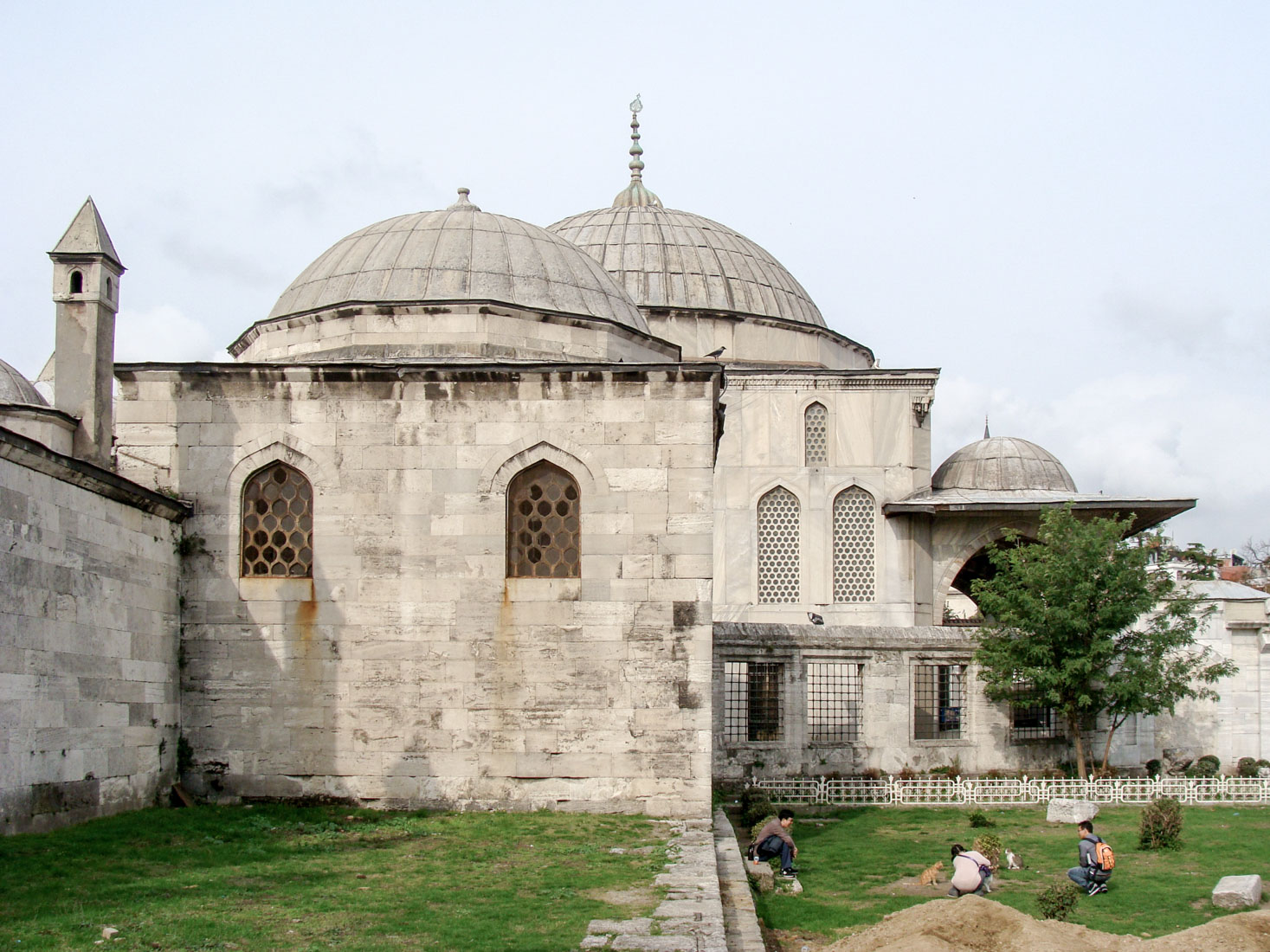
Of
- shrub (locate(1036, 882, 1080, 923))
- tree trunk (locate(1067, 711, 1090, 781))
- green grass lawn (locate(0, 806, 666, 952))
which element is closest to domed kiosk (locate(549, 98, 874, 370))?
tree trunk (locate(1067, 711, 1090, 781))

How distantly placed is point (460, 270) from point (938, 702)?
1028 cm

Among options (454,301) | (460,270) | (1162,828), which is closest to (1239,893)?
(1162,828)

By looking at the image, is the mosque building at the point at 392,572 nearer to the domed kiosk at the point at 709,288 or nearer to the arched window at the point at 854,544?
the arched window at the point at 854,544

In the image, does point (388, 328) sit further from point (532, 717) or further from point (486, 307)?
point (532, 717)

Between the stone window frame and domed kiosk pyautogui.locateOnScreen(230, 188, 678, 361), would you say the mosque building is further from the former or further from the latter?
the stone window frame

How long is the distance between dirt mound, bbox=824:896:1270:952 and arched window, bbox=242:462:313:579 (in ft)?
24.9

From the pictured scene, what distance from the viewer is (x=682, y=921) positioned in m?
8.10

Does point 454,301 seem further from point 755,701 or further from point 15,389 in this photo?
point 755,701

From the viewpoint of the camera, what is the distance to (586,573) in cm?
1360

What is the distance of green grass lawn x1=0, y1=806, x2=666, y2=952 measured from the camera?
7.63 metres

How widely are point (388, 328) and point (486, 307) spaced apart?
129cm

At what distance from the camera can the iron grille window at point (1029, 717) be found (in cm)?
2062

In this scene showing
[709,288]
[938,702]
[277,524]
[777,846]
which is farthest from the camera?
[709,288]

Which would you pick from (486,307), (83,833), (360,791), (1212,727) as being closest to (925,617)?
(1212,727)
